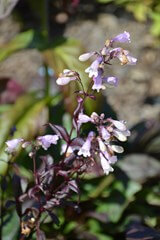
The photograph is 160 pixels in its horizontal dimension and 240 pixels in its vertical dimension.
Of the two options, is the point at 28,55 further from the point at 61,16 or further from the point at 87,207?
the point at 87,207

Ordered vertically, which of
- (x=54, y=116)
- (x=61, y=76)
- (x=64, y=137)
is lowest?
(x=54, y=116)

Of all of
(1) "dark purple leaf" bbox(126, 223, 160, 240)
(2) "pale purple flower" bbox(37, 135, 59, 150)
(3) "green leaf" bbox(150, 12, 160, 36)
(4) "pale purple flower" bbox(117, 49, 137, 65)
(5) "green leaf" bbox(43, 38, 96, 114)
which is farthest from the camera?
(3) "green leaf" bbox(150, 12, 160, 36)

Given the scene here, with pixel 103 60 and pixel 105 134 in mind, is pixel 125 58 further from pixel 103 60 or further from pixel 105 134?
pixel 105 134

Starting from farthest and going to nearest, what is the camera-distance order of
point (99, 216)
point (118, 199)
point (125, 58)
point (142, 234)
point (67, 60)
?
point (67, 60) → point (118, 199) → point (99, 216) → point (142, 234) → point (125, 58)

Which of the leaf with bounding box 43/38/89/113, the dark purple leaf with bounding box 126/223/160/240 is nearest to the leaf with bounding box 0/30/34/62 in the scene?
the leaf with bounding box 43/38/89/113

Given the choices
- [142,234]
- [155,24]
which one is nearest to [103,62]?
[142,234]

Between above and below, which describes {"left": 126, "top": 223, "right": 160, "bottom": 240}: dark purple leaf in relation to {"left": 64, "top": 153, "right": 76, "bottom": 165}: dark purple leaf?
below

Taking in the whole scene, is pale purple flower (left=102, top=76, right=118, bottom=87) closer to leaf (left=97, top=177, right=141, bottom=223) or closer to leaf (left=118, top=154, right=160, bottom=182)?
leaf (left=97, top=177, right=141, bottom=223)

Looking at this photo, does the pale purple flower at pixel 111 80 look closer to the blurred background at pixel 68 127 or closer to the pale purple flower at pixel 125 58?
the pale purple flower at pixel 125 58

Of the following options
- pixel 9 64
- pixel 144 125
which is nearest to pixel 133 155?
pixel 144 125
